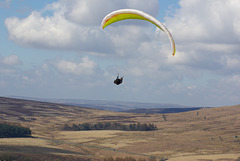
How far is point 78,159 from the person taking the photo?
53031mm

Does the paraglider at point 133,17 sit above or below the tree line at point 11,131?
above

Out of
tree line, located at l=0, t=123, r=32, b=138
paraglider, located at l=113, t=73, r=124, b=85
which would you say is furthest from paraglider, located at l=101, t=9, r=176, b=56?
tree line, located at l=0, t=123, r=32, b=138

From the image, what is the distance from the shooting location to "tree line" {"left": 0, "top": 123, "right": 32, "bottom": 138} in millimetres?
79000

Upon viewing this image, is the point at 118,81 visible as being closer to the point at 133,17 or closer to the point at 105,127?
the point at 133,17

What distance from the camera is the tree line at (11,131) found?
259 feet

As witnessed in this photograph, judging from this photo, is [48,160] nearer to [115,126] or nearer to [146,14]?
[146,14]

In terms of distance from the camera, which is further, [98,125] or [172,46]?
[98,125]

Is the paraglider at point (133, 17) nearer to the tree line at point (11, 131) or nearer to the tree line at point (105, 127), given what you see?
the tree line at point (11, 131)

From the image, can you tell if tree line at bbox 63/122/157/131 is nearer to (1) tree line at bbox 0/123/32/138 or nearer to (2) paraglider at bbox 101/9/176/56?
(1) tree line at bbox 0/123/32/138

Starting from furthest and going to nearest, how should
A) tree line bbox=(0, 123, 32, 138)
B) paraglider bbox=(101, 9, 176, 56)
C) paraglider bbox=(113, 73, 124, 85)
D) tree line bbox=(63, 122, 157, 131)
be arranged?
tree line bbox=(63, 122, 157, 131)
tree line bbox=(0, 123, 32, 138)
paraglider bbox=(113, 73, 124, 85)
paraglider bbox=(101, 9, 176, 56)

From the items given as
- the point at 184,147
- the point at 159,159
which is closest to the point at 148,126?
the point at 184,147

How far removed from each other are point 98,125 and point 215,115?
80.7 metres

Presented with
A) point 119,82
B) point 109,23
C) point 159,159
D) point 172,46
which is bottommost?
point 159,159

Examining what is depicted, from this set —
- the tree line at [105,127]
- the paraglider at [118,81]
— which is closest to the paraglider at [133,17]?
the paraglider at [118,81]
